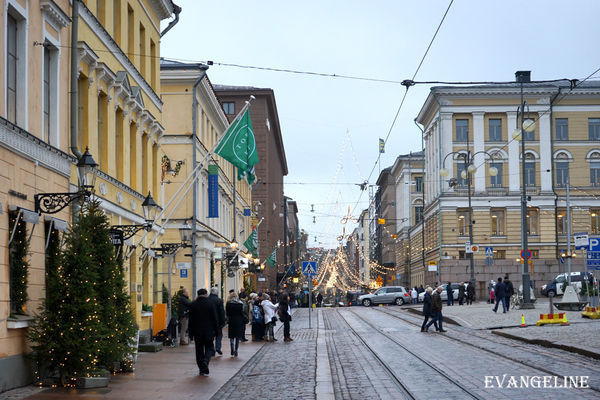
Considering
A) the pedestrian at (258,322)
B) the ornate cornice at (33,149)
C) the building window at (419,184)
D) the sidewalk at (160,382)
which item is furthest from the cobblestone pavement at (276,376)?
the building window at (419,184)

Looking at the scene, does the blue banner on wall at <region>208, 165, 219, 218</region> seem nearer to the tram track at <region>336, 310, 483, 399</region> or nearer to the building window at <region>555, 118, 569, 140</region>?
the tram track at <region>336, 310, 483, 399</region>

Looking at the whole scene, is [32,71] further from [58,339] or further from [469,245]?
[469,245]

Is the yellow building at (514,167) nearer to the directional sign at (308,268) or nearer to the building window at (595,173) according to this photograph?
the building window at (595,173)

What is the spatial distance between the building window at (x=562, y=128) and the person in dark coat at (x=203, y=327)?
208ft

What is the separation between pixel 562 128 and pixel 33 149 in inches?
2619

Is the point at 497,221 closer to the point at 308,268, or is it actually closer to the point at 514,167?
the point at 514,167

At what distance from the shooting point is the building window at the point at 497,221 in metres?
75.8

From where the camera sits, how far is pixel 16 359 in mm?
14562

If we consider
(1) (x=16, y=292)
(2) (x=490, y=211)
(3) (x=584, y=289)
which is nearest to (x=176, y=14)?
(1) (x=16, y=292)

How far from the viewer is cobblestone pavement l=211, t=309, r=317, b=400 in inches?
557

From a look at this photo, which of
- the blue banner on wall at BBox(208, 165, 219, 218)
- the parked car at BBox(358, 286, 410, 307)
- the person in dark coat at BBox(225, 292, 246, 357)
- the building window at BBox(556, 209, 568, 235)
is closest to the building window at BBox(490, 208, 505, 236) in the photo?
the building window at BBox(556, 209, 568, 235)

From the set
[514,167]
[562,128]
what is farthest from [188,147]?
[562,128]

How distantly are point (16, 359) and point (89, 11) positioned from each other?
9336mm

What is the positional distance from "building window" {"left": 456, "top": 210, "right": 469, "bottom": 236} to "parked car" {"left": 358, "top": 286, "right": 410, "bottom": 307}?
25.9ft
